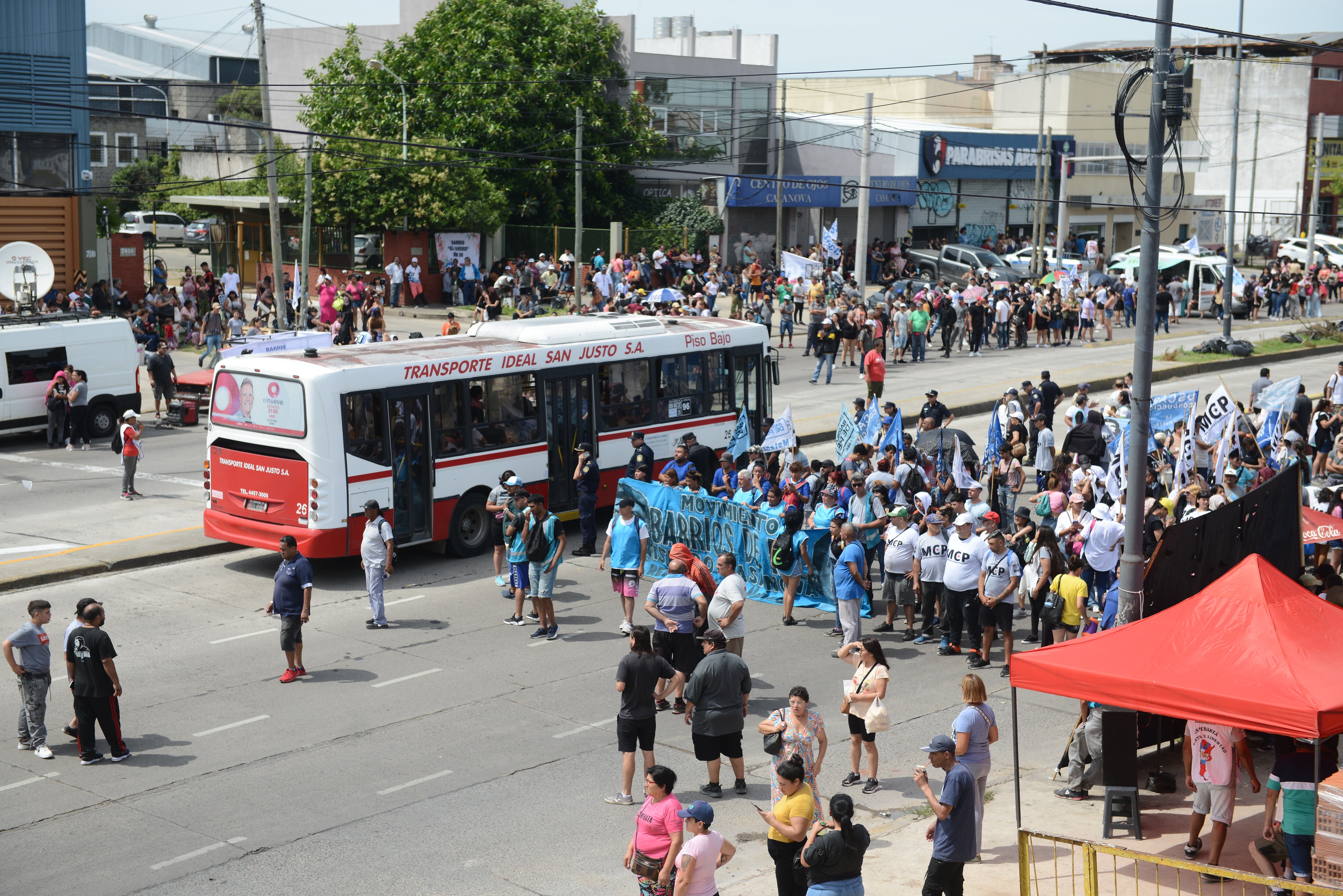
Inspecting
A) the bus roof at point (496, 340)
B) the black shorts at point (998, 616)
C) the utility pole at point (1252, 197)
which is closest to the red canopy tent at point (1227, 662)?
the black shorts at point (998, 616)

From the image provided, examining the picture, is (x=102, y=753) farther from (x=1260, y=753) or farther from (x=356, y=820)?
(x=1260, y=753)

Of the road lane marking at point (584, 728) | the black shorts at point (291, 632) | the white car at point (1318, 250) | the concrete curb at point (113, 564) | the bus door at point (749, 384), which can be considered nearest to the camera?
the road lane marking at point (584, 728)

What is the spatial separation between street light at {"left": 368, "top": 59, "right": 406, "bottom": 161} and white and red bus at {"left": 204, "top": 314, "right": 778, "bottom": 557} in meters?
25.8

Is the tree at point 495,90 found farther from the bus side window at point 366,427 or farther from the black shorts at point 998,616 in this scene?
the black shorts at point 998,616

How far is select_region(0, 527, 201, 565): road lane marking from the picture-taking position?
57.1 ft

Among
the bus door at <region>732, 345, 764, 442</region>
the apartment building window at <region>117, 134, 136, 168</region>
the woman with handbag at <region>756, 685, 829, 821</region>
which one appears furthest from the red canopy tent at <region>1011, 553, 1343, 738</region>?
the apartment building window at <region>117, 134, 136, 168</region>

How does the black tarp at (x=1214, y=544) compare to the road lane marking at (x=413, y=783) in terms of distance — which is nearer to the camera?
the road lane marking at (x=413, y=783)

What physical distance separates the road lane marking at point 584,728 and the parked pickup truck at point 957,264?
4039cm

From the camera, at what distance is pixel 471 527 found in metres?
18.5

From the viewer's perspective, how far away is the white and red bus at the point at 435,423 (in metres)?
16.7

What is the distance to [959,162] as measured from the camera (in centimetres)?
6094

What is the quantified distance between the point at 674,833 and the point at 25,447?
20.6 metres

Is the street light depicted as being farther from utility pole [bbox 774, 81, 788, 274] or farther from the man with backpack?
the man with backpack

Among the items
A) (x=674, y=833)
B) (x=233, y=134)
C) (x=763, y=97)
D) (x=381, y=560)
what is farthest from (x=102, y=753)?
(x=233, y=134)
